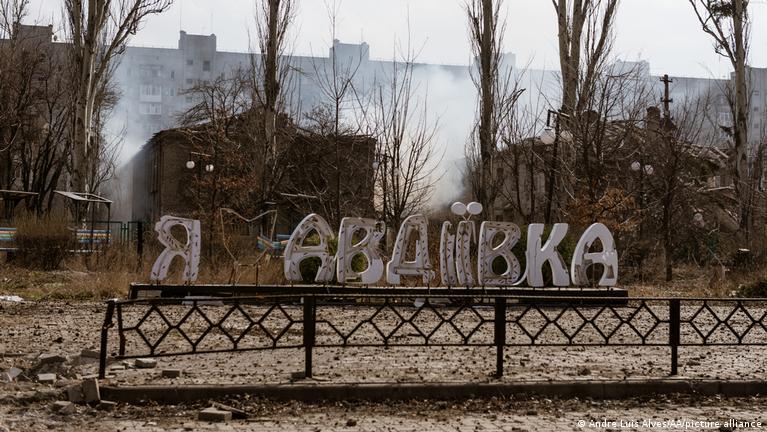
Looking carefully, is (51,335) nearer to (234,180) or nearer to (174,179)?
(234,180)

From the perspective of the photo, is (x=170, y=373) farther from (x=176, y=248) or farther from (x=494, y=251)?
(x=494, y=251)

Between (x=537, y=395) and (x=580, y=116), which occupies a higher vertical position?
(x=580, y=116)

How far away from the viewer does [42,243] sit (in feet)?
70.4

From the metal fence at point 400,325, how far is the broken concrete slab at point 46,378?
0.44 metres

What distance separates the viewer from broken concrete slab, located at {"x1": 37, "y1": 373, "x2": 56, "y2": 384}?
7.87 metres

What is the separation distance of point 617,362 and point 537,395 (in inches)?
86.1

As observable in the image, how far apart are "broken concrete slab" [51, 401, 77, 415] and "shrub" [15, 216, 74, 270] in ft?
51.0

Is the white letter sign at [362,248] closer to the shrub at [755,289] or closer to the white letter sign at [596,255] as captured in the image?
the white letter sign at [596,255]

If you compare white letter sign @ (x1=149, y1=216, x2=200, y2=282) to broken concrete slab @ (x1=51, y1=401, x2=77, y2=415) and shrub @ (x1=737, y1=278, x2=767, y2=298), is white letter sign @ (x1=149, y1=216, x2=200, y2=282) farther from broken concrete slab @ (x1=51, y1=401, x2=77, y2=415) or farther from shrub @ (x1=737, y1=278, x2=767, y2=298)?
shrub @ (x1=737, y1=278, x2=767, y2=298)

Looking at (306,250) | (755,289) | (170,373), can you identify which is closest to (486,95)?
(755,289)

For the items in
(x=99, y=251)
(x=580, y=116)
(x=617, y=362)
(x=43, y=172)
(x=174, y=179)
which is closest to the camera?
(x=617, y=362)

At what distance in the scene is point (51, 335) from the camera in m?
11.2

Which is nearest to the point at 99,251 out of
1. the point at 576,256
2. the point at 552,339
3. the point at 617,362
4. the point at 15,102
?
the point at 576,256

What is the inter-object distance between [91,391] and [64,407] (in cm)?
31
